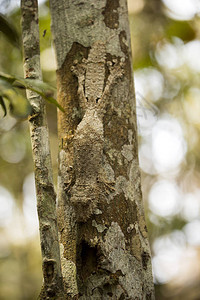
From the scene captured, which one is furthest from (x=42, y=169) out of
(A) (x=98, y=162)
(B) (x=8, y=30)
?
(B) (x=8, y=30)

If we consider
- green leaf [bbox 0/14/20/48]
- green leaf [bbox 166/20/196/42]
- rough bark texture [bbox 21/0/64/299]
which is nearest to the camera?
green leaf [bbox 0/14/20/48]

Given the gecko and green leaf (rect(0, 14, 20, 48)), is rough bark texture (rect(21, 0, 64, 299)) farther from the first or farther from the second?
green leaf (rect(0, 14, 20, 48))

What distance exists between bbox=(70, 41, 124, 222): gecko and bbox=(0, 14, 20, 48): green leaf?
739mm

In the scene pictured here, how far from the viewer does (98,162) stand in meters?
2.26

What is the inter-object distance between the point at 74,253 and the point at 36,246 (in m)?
8.11

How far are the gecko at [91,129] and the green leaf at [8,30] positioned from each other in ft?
2.43

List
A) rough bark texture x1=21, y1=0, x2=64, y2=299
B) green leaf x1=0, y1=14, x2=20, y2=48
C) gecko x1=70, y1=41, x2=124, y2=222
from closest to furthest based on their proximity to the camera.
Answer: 1. green leaf x1=0, y1=14, x2=20, y2=48
2. rough bark texture x1=21, y1=0, x2=64, y2=299
3. gecko x1=70, y1=41, x2=124, y2=222

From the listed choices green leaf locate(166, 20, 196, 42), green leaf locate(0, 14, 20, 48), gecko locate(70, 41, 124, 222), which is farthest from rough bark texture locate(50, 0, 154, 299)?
green leaf locate(166, 20, 196, 42)

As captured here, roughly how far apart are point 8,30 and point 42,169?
2.81ft

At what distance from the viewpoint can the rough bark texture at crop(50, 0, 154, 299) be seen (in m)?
2.08

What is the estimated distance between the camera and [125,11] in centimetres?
267

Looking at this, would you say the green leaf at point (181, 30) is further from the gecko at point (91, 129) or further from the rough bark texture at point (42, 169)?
the rough bark texture at point (42, 169)

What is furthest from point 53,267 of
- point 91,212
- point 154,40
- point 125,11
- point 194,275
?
point 154,40

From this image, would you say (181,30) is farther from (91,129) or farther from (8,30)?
(8,30)
